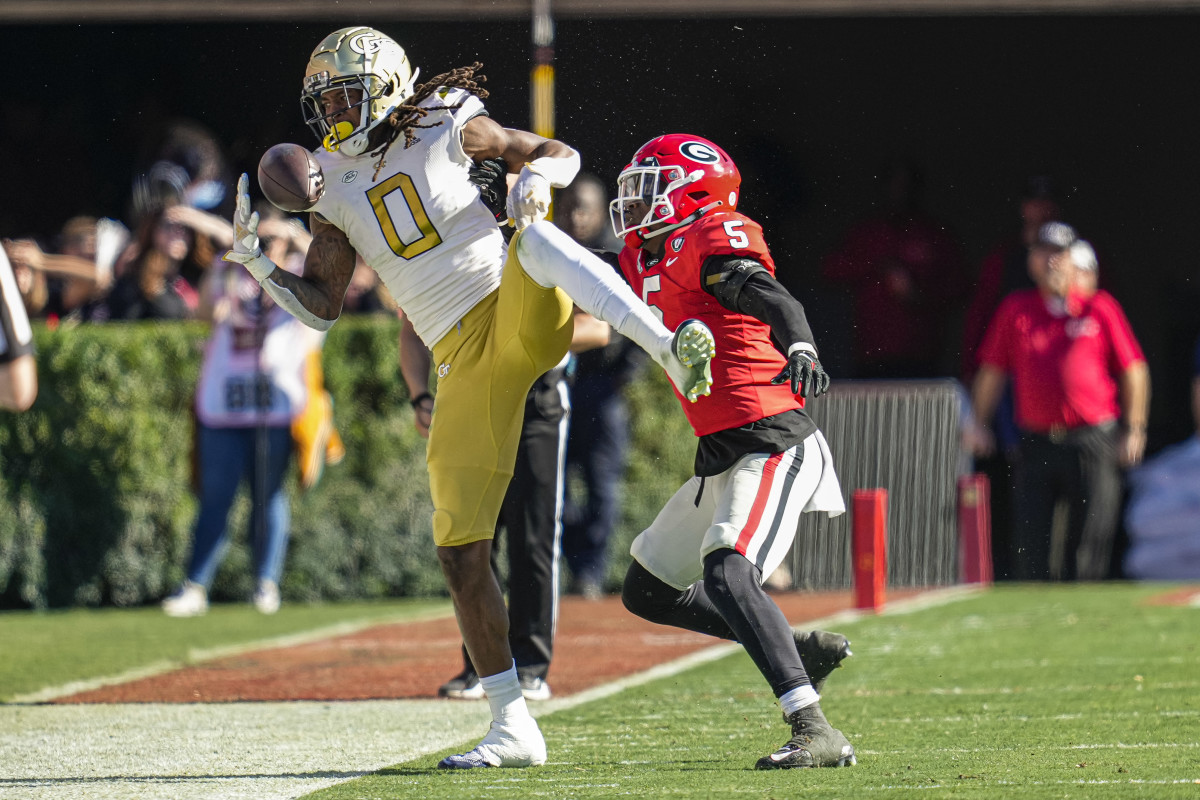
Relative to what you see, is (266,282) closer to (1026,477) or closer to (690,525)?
(690,525)

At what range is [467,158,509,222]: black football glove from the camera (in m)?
5.32

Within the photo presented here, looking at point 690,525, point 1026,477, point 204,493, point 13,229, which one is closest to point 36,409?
point 204,493

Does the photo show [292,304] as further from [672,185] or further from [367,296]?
[367,296]

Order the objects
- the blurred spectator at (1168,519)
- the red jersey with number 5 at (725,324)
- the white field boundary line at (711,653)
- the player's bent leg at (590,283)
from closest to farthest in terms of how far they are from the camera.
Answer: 1. the player's bent leg at (590,283)
2. the red jersey with number 5 at (725,324)
3. the white field boundary line at (711,653)
4. the blurred spectator at (1168,519)

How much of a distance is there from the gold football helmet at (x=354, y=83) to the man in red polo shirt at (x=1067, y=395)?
6.26m

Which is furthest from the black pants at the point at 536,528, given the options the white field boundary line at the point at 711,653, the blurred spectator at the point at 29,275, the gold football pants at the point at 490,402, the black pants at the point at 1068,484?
the blurred spectator at the point at 29,275

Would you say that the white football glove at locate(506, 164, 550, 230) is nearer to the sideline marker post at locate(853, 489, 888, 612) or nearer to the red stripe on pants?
the red stripe on pants

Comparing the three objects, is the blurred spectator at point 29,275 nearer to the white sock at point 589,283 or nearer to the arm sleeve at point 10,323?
the arm sleeve at point 10,323

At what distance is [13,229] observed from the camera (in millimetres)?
14977

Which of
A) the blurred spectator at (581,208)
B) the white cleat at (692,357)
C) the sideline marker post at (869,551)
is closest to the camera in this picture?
the white cleat at (692,357)

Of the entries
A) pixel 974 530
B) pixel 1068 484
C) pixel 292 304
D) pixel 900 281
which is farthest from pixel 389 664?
pixel 900 281

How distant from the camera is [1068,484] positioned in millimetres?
10664

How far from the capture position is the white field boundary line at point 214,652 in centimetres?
701

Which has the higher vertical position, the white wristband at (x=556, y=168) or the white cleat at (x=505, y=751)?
the white wristband at (x=556, y=168)
